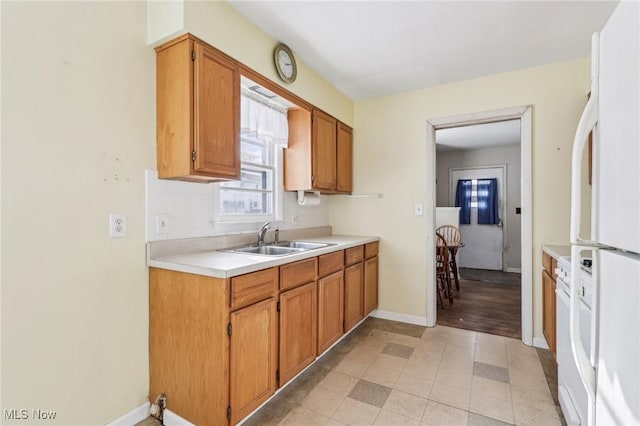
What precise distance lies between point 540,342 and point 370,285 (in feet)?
4.90

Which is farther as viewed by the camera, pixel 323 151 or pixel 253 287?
pixel 323 151

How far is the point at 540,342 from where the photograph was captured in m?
2.61

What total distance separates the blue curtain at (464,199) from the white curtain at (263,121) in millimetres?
4651

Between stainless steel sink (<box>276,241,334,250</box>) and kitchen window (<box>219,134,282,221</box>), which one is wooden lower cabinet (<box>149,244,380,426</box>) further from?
kitchen window (<box>219,134,282,221</box>)

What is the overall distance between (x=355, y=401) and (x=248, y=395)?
688 mm

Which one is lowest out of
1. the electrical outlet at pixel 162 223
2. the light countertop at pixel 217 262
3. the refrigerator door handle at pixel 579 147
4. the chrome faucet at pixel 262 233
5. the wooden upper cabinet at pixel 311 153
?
the light countertop at pixel 217 262

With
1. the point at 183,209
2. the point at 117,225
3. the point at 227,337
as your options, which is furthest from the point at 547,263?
the point at 117,225

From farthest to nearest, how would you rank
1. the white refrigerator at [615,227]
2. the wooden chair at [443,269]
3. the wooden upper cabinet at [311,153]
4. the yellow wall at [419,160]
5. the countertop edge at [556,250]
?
the wooden chair at [443,269]
the wooden upper cabinet at [311,153]
the yellow wall at [419,160]
the countertop edge at [556,250]
the white refrigerator at [615,227]

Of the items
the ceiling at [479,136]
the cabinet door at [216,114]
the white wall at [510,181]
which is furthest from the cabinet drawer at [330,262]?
the white wall at [510,181]

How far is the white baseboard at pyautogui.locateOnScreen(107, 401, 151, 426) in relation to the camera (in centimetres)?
163

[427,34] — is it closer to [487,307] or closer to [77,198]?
[77,198]

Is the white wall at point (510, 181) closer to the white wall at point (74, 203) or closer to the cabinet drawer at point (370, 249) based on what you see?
the cabinet drawer at point (370, 249)

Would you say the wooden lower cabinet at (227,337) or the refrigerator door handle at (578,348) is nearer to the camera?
the refrigerator door handle at (578,348)

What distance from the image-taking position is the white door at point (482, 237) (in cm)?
583
